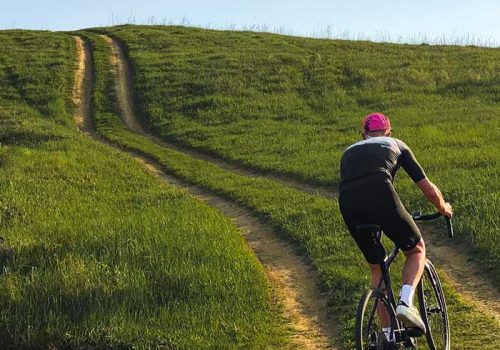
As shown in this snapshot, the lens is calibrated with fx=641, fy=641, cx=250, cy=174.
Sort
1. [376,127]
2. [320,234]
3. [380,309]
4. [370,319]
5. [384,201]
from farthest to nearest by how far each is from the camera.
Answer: [320,234] < [376,127] < [380,309] < [370,319] < [384,201]

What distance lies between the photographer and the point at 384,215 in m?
5.14

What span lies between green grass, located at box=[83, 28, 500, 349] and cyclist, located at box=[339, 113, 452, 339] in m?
1.34

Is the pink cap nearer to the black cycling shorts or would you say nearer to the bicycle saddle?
the black cycling shorts

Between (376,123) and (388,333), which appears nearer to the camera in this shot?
(388,333)

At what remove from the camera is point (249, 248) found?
32.7ft

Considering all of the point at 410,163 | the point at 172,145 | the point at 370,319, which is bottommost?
the point at 172,145

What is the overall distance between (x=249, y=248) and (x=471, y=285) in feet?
11.5

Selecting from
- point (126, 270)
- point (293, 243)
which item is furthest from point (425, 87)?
point (126, 270)

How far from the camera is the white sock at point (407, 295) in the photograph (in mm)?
4980

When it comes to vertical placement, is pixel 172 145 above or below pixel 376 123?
below

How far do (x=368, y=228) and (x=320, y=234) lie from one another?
15.8 ft

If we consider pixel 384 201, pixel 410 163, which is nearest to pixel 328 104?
pixel 410 163

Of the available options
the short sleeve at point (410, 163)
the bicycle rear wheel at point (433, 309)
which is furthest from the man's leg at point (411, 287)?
the short sleeve at point (410, 163)

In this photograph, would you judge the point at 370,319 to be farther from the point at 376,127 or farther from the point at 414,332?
the point at 376,127
